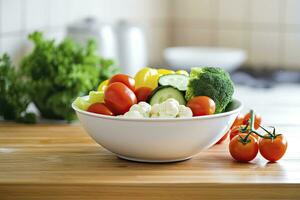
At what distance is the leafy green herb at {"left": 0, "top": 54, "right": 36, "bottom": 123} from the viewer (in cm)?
178

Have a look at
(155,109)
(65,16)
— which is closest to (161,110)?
(155,109)

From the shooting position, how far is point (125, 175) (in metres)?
1.25

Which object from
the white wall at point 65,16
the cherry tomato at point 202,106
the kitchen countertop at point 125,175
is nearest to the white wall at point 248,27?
the white wall at point 65,16

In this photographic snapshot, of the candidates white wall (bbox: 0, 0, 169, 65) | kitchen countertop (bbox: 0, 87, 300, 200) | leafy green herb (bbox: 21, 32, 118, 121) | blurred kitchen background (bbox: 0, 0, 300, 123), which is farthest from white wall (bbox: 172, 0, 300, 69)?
kitchen countertop (bbox: 0, 87, 300, 200)

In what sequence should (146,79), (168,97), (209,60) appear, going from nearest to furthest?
(168,97), (146,79), (209,60)

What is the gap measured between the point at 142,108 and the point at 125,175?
0.14 meters

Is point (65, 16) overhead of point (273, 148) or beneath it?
overhead

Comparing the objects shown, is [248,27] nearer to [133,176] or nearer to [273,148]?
[273,148]

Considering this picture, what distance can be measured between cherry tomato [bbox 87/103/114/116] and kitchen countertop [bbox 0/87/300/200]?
112mm

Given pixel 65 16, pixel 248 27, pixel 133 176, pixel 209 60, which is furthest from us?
pixel 248 27

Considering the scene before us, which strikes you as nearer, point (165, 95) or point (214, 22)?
point (165, 95)

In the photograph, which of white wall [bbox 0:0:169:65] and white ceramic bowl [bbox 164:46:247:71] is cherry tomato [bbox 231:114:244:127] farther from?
white ceramic bowl [bbox 164:46:247:71]

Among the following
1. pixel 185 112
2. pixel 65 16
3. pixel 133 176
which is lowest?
pixel 133 176

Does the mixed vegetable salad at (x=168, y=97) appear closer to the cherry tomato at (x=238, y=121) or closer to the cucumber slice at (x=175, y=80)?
the cucumber slice at (x=175, y=80)
